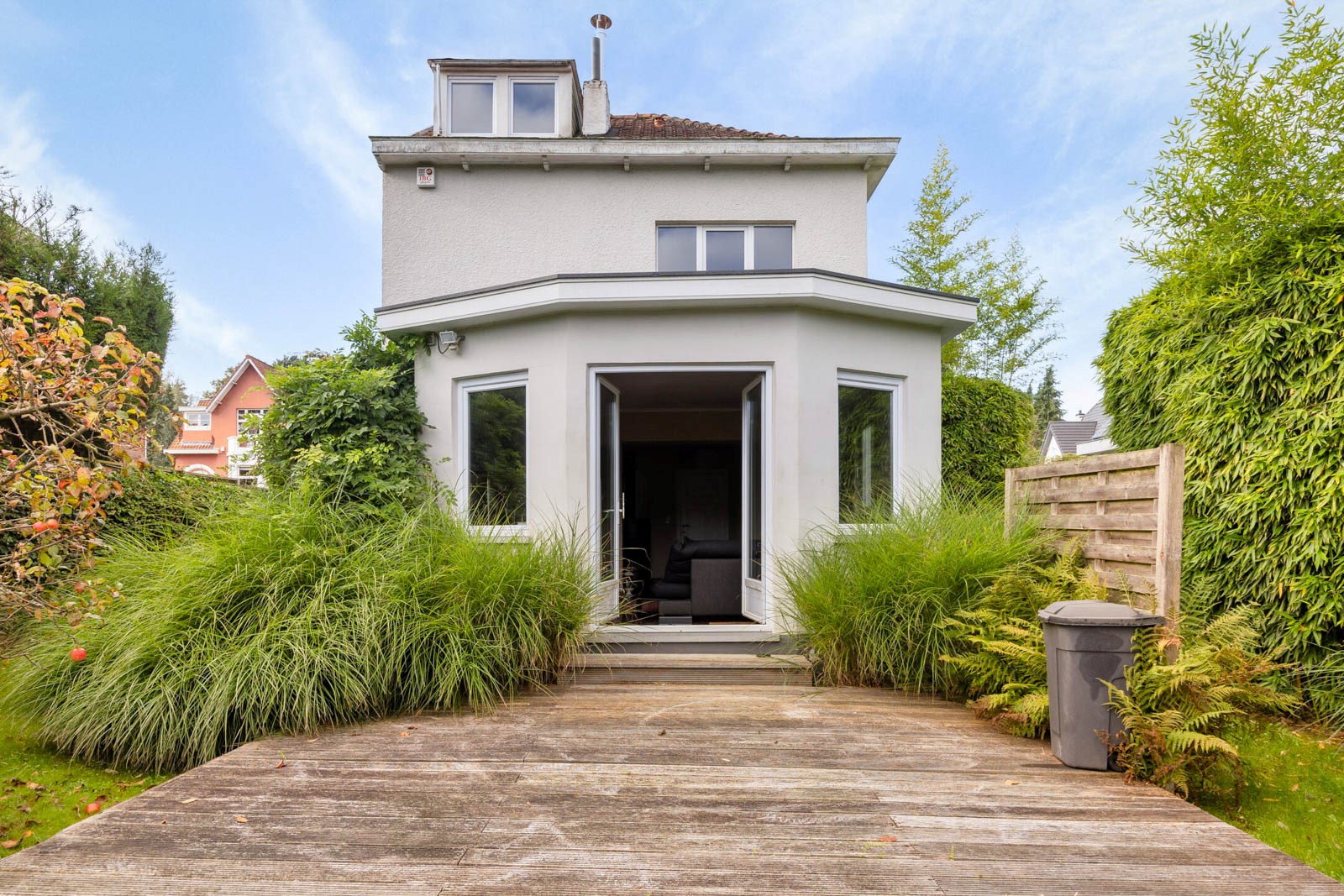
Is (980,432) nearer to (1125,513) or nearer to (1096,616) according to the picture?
(1125,513)

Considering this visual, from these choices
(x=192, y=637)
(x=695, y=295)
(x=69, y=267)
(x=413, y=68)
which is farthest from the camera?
(x=69, y=267)

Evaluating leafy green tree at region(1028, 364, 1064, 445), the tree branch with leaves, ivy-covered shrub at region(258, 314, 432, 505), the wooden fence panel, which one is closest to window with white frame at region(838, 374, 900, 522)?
the wooden fence panel

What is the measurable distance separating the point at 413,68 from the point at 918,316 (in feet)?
27.2

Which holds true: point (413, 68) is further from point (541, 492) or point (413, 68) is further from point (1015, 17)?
point (1015, 17)

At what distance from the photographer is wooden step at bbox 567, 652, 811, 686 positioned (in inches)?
190

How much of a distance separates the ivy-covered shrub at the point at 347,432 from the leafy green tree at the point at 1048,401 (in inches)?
1932

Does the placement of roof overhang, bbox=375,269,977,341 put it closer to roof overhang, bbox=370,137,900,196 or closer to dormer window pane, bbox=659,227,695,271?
dormer window pane, bbox=659,227,695,271

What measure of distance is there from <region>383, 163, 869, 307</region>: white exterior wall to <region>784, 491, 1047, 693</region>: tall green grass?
15.2 feet

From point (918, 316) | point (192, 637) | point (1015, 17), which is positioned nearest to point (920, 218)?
point (1015, 17)

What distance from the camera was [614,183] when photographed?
8.35m

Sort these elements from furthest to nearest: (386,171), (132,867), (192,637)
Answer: (386,171)
(192,637)
(132,867)

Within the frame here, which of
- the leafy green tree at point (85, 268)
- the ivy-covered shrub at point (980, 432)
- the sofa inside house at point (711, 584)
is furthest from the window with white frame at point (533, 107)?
the leafy green tree at point (85, 268)

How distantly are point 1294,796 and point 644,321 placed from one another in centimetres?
509

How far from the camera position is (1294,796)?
3.52 meters
